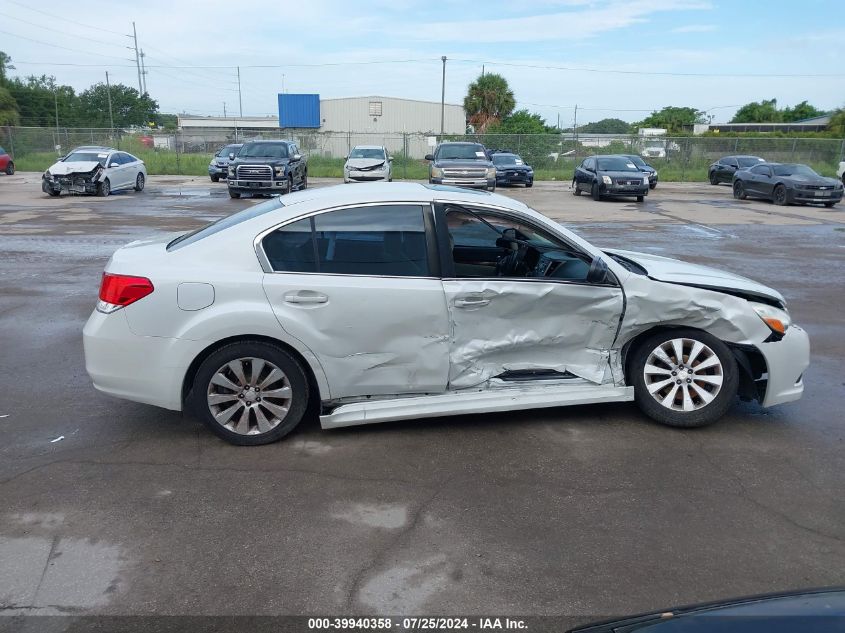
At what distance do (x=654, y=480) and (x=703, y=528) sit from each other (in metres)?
0.56

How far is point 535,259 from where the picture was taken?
5.70 m

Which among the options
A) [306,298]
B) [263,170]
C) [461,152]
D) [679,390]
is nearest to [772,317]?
[679,390]

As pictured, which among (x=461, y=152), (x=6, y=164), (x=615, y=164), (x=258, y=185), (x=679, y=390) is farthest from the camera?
(x=6, y=164)

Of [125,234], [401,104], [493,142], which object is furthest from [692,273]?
[401,104]

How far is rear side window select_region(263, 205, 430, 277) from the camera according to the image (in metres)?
4.85

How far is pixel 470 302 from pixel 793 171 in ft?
77.6

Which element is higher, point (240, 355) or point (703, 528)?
point (240, 355)

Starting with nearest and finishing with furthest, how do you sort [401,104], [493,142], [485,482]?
[485,482]
[493,142]
[401,104]

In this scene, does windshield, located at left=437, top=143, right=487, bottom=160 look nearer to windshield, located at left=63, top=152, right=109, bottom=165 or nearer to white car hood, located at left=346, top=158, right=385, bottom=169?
white car hood, located at left=346, top=158, right=385, bottom=169

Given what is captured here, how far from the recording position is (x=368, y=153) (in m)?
28.1

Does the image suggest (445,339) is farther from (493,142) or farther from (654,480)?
(493,142)

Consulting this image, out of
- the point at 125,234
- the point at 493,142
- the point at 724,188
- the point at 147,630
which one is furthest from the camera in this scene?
the point at 493,142

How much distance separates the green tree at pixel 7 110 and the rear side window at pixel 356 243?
62897 millimetres

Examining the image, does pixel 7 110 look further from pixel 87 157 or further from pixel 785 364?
pixel 785 364
